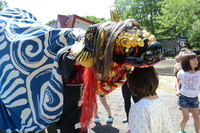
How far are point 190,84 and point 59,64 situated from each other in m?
2.25

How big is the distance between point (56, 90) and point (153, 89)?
658mm

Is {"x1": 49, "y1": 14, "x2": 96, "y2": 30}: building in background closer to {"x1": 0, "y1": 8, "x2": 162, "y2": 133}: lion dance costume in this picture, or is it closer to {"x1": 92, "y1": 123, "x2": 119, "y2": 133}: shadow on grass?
{"x1": 92, "y1": 123, "x2": 119, "y2": 133}: shadow on grass

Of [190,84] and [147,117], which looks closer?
[147,117]

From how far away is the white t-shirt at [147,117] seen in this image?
1.18m

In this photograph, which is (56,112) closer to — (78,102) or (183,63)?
(78,102)

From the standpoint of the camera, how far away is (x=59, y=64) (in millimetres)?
1279

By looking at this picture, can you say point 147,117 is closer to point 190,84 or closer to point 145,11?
point 190,84

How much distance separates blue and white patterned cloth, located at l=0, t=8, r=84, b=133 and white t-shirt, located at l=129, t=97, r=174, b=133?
0.52 metres

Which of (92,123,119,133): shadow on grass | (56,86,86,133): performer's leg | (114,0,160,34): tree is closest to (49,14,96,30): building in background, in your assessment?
(92,123,119,133): shadow on grass

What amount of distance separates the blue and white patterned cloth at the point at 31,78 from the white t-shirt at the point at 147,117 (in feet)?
1.72

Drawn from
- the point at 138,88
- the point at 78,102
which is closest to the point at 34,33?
the point at 78,102

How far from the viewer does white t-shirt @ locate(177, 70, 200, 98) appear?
109 inches

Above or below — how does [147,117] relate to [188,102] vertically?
above

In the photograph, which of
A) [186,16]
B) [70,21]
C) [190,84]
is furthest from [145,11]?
[190,84]
